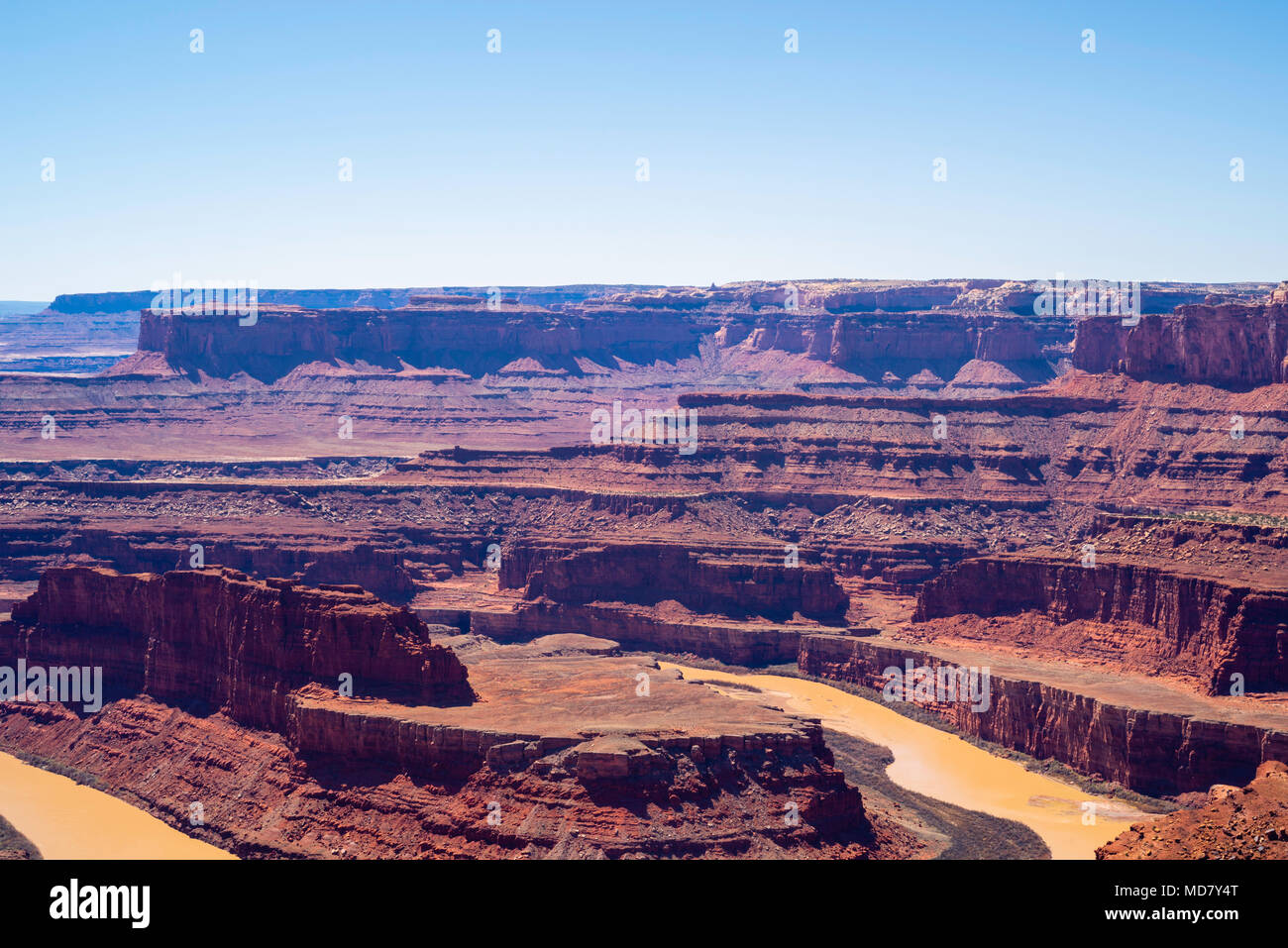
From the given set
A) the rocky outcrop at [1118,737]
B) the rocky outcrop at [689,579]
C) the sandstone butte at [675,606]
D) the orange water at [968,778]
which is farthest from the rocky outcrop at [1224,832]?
the rocky outcrop at [689,579]

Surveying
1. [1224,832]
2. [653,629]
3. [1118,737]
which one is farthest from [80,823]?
[653,629]

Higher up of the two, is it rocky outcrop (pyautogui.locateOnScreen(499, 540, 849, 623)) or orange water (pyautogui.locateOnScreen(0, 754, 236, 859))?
rocky outcrop (pyautogui.locateOnScreen(499, 540, 849, 623))

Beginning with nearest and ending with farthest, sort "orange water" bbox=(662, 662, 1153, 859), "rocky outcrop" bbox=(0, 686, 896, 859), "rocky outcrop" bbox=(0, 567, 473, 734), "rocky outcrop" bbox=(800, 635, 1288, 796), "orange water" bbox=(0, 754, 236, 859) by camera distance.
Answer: "rocky outcrop" bbox=(0, 686, 896, 859) → "orange water" bbox=(0, 754, 236, 859) → "rocky outcrop" bbox=(0, 567, 473, 734) → "orange water" bbox=(662, 662, 1153, 859) → "rocky outcrop" bbox=(800, 635, 1288, 796)

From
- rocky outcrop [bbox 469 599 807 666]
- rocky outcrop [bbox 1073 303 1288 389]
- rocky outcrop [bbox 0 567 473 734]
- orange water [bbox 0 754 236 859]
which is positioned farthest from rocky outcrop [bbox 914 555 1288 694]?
orange water [bbox 0 754 236 859]

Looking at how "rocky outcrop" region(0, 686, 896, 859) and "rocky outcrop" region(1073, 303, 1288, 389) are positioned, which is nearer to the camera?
"rocky outcrop" region(0, 686, 896, 859)

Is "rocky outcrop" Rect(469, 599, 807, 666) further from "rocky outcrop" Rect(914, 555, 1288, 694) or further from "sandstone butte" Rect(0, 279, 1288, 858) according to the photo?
"rocky outcrop" Rect(914, 555, 1288, 694)

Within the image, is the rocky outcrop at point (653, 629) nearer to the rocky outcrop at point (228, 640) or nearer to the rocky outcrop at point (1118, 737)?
the rocky outcrop at point (1118, 737)
